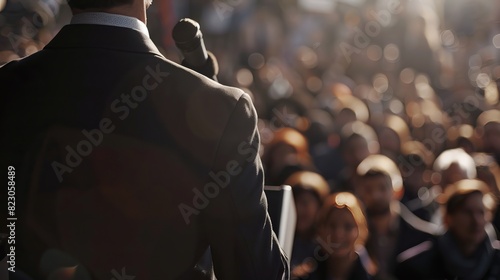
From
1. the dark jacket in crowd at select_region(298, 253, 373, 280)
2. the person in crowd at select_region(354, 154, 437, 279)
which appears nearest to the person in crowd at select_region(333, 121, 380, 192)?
the person in crowd at select_region(354, 154, 437, 279)

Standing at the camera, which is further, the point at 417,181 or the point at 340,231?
the point at 417,181

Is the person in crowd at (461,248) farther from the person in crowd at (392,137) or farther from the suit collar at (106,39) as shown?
the suit collar at (106,39)

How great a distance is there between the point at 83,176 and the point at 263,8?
10610 millimetres

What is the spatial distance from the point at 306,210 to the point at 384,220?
553 mm

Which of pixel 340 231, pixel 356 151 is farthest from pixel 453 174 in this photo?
pixel 340 231

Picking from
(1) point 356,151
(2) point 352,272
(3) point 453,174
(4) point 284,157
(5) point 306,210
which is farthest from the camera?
(1) point 356,151

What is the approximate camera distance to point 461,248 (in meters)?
5.93

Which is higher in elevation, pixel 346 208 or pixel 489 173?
pixel 346 208

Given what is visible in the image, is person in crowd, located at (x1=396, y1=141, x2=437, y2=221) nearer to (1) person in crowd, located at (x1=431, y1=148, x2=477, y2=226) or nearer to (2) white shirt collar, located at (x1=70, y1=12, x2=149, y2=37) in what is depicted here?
(1) person in crowd, located at (x1=431, y1=148, x2=477, y2=226)

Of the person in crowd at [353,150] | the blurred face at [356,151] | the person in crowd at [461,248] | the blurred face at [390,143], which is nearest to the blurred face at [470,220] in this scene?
the person in crowd at [461,248]

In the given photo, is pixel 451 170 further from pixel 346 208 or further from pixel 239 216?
pixel 239 216

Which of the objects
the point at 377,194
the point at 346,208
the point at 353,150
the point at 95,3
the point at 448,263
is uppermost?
the point at 95,3

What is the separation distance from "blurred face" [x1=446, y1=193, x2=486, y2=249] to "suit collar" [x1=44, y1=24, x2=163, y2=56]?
3747mm

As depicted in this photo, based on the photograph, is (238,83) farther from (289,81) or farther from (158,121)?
(158,121)
